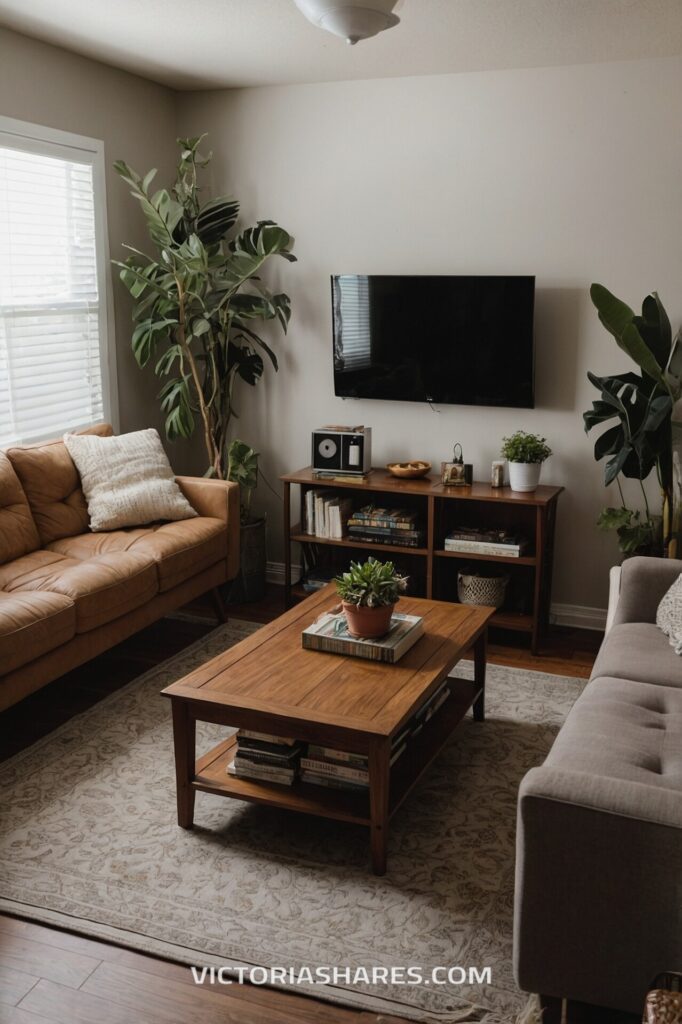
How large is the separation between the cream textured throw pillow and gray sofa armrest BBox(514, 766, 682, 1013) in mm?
2589

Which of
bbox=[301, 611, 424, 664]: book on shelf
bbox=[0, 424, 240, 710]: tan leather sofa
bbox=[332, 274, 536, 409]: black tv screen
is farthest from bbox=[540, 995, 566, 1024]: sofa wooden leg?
bbox=[332, 274, 536, 409]: black tv screen

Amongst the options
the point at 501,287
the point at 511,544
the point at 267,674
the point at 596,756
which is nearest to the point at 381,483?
the point at 511,544

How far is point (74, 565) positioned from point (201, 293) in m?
1.57

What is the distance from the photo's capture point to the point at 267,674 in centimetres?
276

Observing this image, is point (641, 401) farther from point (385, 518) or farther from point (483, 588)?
point (385, 518)

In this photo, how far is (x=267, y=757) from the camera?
8.80 ft

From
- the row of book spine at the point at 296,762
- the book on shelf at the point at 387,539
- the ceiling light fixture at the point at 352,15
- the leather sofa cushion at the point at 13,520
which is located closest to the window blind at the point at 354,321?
the book on shelf at the point at 387,539

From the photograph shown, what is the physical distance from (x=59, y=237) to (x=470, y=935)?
3431mm

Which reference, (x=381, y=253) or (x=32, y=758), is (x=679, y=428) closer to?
(x=381, y=253)

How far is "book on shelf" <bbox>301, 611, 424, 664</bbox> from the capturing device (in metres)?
2.84

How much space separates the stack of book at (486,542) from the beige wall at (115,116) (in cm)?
179

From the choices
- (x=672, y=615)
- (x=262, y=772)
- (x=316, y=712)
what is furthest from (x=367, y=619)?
(x=672, y=615)

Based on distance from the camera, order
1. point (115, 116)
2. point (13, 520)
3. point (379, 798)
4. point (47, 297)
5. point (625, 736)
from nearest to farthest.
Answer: point (625, 736), point (379, 798), point (13, 520), point (47, 297), point (115, 116)

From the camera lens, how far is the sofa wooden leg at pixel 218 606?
14.4ft
